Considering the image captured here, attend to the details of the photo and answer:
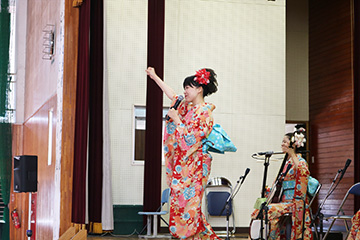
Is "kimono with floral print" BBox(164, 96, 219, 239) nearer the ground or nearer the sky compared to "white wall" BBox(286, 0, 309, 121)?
nearer the ground

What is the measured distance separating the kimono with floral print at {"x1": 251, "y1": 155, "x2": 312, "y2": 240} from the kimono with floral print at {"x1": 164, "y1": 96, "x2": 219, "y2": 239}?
5.42 feet

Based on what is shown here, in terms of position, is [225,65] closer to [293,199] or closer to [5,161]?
[293,199]

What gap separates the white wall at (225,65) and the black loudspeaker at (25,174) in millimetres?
1262

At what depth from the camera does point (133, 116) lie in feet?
25.2

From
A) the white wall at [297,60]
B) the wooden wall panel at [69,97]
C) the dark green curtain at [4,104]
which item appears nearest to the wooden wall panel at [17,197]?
the dark green curtain at [4,104]

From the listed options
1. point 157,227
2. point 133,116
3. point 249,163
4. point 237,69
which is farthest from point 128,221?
point 237,69

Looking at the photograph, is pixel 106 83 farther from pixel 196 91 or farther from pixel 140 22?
pixel 196 91

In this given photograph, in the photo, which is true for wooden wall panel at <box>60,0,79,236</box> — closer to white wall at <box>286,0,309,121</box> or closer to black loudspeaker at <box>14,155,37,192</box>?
black loudspeaker at <box>14,155,37,192</box>

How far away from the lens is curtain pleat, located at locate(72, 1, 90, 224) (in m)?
5.64

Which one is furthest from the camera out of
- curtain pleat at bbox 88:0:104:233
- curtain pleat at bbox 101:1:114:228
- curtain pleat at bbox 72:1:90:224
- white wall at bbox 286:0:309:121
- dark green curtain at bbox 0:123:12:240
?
white wall at bbox 286:0:309:121

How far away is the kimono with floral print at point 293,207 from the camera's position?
5770mm

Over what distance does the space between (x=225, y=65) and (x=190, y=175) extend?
4.20 metres

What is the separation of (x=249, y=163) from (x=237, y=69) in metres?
1.37

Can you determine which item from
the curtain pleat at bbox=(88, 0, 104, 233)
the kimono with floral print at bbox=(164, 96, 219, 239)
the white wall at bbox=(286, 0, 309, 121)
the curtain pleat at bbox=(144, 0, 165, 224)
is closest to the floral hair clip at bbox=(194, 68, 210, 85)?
the kimono with floral print at bbox=(164, 96, 219, 239)
